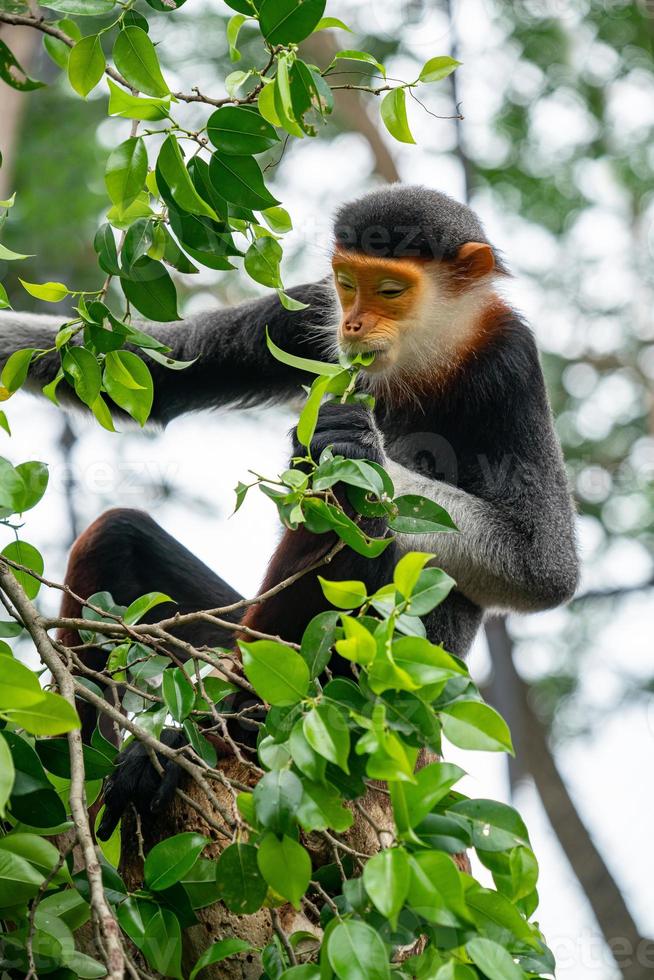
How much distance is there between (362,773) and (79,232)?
10.9 metres

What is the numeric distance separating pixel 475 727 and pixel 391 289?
110 inches

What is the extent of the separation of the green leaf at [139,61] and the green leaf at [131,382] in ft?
2.12

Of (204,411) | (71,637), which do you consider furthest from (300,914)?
(204,411)

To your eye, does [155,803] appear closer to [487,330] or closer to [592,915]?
[487,330]

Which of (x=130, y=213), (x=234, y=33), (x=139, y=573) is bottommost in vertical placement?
(x=139, y=573)

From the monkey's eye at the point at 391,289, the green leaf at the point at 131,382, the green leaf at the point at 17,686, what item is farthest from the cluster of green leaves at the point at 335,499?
the monkey's eye at the point at 391,289

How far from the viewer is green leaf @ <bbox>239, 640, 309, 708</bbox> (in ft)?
6.68

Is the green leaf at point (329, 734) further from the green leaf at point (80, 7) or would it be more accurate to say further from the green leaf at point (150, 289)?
the green leaf at point (80, 7)

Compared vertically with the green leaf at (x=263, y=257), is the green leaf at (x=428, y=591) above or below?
below

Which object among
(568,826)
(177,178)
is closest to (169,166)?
(177,178)

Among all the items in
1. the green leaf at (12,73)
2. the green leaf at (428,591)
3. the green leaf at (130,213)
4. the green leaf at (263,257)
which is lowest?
the green leaf at (428,591)

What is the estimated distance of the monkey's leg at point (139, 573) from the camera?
4367 mm

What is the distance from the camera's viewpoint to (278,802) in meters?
1.99

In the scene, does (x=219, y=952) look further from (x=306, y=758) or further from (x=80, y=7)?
(x=80, y=7)
